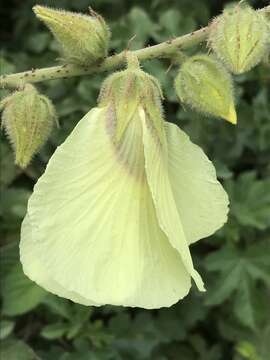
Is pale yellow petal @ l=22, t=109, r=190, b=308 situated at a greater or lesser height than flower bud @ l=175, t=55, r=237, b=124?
lesser

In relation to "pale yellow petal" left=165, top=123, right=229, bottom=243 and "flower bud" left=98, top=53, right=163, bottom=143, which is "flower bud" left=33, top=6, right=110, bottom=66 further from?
"pale yellow petal" left=165, top=123, right=229, bottom=243

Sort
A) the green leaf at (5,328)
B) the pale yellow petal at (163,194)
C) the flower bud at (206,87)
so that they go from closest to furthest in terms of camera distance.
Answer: the pale yellow petal at (163,194) → the flower bud at (206,87) → the green leaf at (5,328)

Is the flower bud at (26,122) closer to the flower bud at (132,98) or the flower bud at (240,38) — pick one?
the flower bud at (132,98)

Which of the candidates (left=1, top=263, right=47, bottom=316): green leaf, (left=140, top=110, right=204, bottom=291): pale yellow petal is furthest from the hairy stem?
(left=1, top=263, right=47, bottom=316): green leaf

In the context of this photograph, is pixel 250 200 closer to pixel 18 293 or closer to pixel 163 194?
pixel 18 293

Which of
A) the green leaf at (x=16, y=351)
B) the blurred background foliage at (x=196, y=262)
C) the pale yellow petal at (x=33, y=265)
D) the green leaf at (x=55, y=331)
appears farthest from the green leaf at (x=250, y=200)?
the pale yellow petal at (x=33, y=265)

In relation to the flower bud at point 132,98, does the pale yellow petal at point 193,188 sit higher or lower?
lower

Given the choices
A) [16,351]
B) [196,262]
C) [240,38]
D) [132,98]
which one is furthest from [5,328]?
[240,38]
